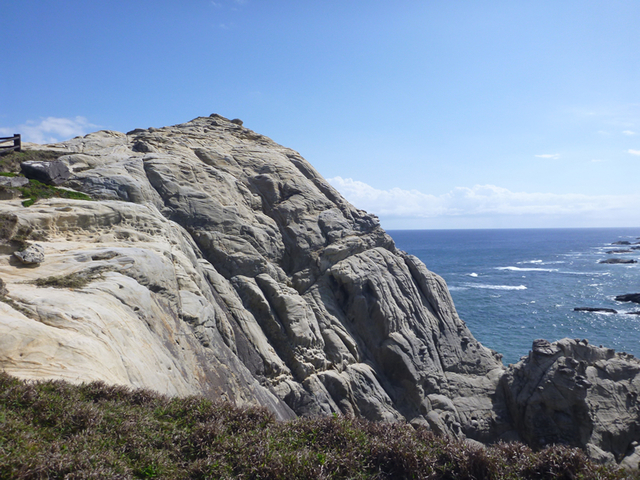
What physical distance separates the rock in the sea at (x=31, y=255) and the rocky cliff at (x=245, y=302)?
141mm

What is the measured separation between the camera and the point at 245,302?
2452 cm

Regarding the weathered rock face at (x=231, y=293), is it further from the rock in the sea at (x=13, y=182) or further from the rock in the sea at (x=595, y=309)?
the rock in the sea at (x=595, y=309)

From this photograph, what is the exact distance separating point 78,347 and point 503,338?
57.0m

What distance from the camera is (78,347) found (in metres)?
9.14

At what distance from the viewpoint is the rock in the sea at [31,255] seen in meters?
12.9

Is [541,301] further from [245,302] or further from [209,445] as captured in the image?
[209,445]

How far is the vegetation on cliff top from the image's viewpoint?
19.7ft

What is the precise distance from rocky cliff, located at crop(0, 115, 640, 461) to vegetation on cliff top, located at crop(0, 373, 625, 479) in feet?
4.55

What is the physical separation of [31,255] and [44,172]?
9.48m

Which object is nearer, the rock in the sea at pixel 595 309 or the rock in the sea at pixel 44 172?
the rock in the sea at pixel 44 172

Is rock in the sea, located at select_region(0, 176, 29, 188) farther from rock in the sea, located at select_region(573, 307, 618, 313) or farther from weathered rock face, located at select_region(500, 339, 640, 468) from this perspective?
rock in the sea, located at select_region(573, 307, 618, 313)

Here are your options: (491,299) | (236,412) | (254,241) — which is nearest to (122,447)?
(236,412)

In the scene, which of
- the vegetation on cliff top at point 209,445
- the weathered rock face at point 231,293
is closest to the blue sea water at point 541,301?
the weathered rock face at point 231,293

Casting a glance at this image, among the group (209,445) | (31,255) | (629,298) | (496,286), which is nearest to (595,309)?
(629,298)
